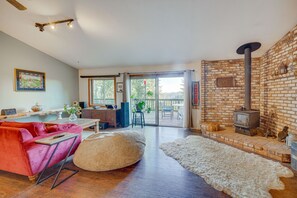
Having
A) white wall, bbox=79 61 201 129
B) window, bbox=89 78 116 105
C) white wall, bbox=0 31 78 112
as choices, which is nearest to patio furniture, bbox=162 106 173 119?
white wall, bbox=79 61 201 129

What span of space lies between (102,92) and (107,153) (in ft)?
14.3

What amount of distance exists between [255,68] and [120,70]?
447 centimetres

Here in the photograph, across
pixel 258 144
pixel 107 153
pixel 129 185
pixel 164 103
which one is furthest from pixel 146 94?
pixel 129 185

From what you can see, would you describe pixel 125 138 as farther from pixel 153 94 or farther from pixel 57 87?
pixel 57 87

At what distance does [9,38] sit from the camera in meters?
4.43

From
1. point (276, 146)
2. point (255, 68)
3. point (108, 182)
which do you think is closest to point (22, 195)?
point (108, 182)

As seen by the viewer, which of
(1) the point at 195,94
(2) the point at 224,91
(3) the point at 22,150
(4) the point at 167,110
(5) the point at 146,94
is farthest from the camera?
(4) the point at 167,110

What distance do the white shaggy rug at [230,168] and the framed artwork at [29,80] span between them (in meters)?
4.38

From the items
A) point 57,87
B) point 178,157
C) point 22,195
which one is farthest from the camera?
point 57,87

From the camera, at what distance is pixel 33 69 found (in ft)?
16.6

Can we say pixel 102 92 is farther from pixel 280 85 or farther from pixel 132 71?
pixel 280 85

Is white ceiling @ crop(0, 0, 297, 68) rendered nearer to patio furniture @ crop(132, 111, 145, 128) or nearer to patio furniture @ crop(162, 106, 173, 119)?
patio furniture @ crop(162, 106, 173, 119)

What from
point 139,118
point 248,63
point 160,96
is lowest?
point 139,118

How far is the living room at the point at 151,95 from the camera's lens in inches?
91.4
